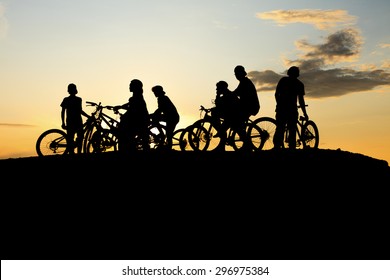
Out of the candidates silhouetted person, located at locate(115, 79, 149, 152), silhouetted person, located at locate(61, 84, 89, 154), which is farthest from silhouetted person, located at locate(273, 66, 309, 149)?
silhouetted person, located at locate(61, 84, 89, 154)

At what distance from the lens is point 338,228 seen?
11.7m

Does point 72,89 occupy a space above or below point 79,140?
above

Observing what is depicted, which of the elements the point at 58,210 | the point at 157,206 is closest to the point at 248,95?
the point at 157,206

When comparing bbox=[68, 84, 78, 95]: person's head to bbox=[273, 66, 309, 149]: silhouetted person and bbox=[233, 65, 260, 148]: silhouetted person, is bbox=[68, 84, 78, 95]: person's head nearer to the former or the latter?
bbox=[233, 65, 260, 148]: silhouetted person

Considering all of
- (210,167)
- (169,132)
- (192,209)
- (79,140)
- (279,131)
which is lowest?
(192,209)

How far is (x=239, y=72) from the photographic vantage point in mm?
12922

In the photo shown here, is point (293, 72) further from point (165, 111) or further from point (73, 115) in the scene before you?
point (73, 115)

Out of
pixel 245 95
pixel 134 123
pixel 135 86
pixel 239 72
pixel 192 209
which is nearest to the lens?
pixel 192 209

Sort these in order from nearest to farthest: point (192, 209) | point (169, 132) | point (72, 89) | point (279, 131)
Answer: point (192, 209), point (279, 131), point (72, 89), point (169, 132)

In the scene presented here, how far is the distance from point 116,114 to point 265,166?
4730 mm

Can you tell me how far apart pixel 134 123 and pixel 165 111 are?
3.08 ft

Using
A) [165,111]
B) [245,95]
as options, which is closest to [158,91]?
[165,111]

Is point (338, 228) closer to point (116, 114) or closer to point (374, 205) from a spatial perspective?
point (374, 205)

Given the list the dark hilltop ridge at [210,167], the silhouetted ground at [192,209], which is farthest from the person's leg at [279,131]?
the silhouetted ground at [192,209]
